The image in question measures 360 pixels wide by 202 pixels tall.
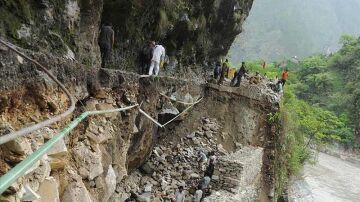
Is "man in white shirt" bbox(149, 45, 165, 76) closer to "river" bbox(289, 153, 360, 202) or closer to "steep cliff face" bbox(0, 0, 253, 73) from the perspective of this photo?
"steep cliff face" bbox(0, 0, 253, 73)

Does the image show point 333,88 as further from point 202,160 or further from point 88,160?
point 88,160

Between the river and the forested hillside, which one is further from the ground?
the forested hillside

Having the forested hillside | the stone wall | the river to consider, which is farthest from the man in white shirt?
the forested hillside

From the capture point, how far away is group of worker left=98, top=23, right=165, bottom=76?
35.4ft

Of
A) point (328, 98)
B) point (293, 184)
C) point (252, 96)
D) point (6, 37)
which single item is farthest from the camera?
point (328, 98)

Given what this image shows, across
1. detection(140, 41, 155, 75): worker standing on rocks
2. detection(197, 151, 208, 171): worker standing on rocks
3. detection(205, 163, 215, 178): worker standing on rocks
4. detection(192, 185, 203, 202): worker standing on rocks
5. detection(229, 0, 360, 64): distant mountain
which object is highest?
detection(229, 0, 360, 64): distant mountain

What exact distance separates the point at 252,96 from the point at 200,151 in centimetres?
515

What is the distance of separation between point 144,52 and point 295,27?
504 feet

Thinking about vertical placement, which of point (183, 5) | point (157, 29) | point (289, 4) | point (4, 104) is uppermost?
point (289, 4)

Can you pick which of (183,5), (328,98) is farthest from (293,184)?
(328,98)

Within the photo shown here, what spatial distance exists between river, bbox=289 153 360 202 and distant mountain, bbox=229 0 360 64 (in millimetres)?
86726

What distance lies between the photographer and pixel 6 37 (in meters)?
7.14

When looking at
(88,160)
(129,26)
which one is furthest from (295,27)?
(88,160)

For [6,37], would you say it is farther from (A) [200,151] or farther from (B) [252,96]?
(B) [252,96]
